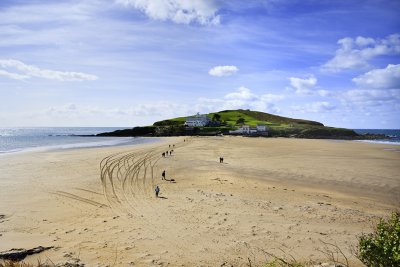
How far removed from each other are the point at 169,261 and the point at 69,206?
32.5 feet

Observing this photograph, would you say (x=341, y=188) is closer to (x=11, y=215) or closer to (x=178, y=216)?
(x=178, y=216)

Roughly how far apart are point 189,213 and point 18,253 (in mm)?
8140

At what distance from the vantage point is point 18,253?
11.9 meters

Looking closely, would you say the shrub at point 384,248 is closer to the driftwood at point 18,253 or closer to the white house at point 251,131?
the driftwood at point 18,253

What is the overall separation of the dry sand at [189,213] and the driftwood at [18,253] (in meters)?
0.40

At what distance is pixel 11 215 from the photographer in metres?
16.9

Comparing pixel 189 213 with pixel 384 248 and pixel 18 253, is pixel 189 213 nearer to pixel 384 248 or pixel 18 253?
pixel 18 253

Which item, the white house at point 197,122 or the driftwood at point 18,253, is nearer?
the driftwood at point 18,253

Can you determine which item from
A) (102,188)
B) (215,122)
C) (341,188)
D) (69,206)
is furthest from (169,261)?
(215,122)

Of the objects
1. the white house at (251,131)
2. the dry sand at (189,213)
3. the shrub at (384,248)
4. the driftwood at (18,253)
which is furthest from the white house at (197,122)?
the shrub at (384,248)

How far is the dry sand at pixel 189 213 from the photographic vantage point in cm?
1226

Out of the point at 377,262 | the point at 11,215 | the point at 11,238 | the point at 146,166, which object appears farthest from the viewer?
the point at 146,166

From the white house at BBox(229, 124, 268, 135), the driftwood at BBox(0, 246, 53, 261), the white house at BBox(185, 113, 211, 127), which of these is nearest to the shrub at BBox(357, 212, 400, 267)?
the driftwood at BBox(0, 246, 53, 261)

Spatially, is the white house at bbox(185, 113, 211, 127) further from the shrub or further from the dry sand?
the shrub
